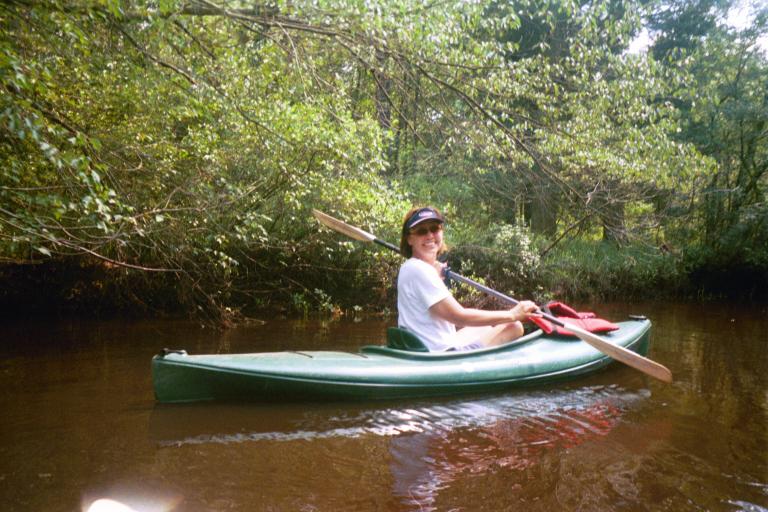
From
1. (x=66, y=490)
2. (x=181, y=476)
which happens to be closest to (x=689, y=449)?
(x=181, y=476)

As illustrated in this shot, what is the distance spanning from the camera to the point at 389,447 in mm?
2742

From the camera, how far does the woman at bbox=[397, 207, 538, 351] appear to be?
3.30 meters

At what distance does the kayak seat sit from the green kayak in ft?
0.15

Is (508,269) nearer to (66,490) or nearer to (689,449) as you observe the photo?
(689,449)

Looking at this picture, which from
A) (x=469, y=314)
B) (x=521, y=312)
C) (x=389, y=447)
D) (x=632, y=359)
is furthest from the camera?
(x=521, y=312)

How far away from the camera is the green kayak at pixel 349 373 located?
10.2 ft

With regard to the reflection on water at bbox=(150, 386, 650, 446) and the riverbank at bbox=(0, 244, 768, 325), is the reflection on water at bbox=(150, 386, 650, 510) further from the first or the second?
the riverbank at bbox=(0, 244, 768, 325)

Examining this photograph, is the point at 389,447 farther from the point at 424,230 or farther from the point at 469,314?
the point at 424,230

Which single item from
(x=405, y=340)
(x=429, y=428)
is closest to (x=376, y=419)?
(x=429, y=428)

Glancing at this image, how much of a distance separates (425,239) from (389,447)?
1.24 meters

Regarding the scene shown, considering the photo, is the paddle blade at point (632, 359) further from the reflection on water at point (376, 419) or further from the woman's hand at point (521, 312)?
the woman's hand at point (521, 312)

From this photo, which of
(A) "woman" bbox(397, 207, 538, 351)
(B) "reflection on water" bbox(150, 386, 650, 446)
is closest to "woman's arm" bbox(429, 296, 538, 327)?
(A) "woman" bbox(397, 207, 538, 351)

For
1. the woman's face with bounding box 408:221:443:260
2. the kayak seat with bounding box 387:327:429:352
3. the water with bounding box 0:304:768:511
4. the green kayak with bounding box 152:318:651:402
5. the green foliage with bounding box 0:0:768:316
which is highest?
the green foliage with bounding box 0:0:768:316

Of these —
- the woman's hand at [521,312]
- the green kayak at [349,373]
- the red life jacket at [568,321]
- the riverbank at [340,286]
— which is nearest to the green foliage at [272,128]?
the riverbank at [340,286]
